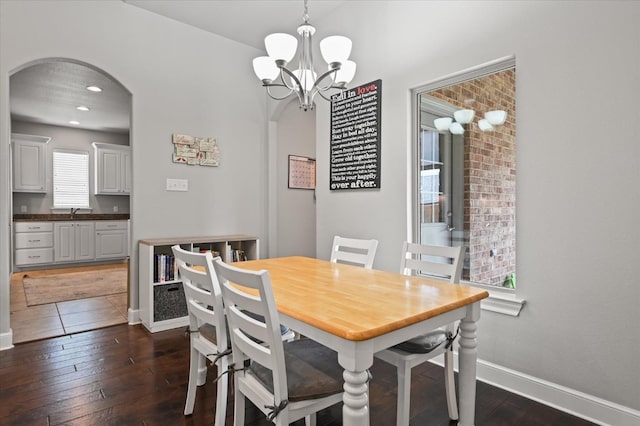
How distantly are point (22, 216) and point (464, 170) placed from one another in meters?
7.10

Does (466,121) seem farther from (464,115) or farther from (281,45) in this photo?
(281,45)

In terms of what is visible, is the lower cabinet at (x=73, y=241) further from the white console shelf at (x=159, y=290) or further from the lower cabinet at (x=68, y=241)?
the white console shelf at (x=159, y=290)

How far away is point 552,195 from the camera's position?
77.0 inches

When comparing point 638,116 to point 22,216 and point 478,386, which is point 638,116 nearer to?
point 478,386

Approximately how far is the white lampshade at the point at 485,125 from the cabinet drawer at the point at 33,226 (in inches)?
267

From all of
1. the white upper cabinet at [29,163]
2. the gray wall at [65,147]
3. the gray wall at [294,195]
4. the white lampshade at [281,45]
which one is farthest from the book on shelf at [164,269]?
the gray wall at [65,147]

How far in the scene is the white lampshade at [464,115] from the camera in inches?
95.8

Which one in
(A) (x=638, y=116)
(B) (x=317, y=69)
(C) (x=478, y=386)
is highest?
(B) (x=317, y=69)

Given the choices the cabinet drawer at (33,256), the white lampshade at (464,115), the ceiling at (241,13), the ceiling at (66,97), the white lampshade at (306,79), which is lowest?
the cabinet drawer at (33,256)

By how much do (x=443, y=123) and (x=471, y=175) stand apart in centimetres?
45

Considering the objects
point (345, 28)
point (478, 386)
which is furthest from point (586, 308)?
point (345, 28)

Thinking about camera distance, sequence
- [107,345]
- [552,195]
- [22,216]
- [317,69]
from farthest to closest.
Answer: [22,216] < [317,69] < [107,345] < [552,195]

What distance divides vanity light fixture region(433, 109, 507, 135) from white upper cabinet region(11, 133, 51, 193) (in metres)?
6.84

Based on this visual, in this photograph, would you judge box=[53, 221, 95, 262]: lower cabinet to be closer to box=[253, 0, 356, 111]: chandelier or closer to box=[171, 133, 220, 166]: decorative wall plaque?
box=[171, 133, 220, 166]: decorative wall plaque
